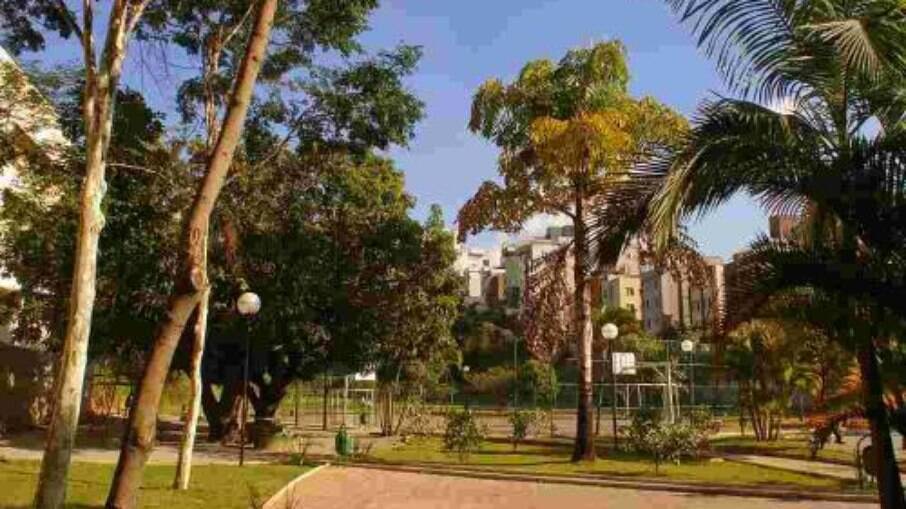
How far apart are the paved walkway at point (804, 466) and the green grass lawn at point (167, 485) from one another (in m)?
10.1

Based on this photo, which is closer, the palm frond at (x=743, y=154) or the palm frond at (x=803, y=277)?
the palm frond at (x=803, y=277)

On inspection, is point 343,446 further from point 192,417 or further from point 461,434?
point 192,417

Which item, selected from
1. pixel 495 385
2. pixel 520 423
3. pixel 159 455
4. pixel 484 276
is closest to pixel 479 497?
pixel 159 455

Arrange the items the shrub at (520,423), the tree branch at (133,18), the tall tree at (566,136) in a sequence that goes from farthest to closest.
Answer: the shrub at (520,423) → the tall tree at (566,136) → the tree branch at (133,18)

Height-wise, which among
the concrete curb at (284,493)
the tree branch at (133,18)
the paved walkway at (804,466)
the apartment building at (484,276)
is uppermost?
the apartment building at (484,276)

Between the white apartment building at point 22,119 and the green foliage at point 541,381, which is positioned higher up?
the white apartment building at point 22,119

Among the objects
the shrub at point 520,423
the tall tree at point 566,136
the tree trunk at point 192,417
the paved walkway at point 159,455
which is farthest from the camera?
the shrub at point 520,423

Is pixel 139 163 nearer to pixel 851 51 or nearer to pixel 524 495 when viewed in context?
pixel 524 495

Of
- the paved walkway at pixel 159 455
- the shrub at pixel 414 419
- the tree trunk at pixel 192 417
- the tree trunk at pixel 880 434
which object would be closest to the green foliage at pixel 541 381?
the shrub at pixel 414 419

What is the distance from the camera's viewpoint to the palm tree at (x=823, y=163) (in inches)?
294

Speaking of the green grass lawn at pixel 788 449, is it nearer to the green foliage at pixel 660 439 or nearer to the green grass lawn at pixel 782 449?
the green grass lawn at pixel 782 449

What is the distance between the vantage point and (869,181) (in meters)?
7.59

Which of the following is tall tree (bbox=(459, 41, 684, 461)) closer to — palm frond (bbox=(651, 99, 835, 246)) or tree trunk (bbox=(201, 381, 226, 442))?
tree trunk (bbox=(201, 381, 226, 442))

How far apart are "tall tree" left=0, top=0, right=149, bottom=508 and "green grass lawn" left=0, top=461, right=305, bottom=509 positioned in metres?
2.36
